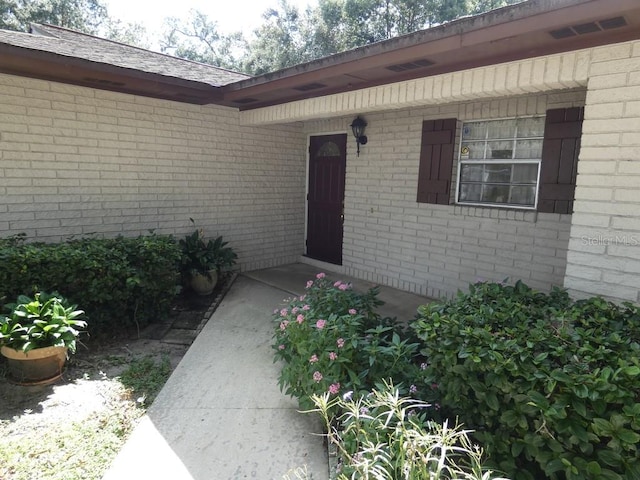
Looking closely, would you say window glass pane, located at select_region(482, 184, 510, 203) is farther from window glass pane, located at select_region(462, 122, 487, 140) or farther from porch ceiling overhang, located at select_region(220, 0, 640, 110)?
porch ceiling overhang, located at select_region(220, 0, 640, 110)

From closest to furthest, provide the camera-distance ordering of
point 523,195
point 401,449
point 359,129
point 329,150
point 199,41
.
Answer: point 401,449 < point 523,195 < point 359,129 < point 329,150 < point 199,41

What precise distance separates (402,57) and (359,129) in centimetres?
260

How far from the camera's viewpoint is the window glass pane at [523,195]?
430 cm

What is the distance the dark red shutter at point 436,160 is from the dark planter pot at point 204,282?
3.04m

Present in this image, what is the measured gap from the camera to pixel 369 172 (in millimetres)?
5828

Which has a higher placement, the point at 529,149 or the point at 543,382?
the point at 529,149

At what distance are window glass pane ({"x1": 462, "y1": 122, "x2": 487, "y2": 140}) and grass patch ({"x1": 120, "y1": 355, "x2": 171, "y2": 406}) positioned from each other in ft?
13.9

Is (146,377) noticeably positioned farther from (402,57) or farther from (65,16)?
(65,16)

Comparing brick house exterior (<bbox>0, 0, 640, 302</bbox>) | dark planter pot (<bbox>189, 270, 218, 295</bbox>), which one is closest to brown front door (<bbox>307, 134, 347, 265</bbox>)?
brick house exterior (<bbox>0, 0, 640, 302</bbox>)

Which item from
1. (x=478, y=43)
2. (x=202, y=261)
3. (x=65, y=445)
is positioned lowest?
(x=65, y=445)

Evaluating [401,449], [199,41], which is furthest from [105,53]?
[199,41]

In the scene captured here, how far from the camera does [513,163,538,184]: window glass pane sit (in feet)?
13.9

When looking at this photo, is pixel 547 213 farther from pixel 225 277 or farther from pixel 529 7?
pixel 225 277

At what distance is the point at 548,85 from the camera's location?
114 inches
